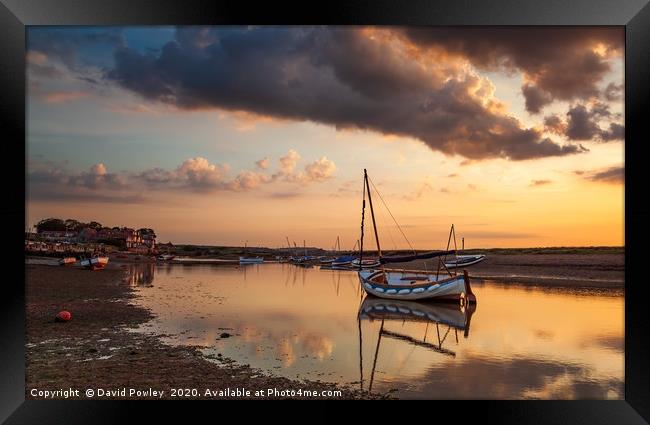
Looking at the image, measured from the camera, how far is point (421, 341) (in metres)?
12.2

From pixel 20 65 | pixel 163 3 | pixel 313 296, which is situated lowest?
pixel 313 296

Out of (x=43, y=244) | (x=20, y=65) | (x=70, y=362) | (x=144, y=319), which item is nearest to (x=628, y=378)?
(x=70, y=362)

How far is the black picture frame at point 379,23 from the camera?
5969 millimetres

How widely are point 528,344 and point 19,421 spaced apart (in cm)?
1150

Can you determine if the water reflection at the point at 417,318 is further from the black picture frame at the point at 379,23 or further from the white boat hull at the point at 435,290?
the black picture frame at the point at 379,23

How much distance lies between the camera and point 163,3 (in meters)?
6.25

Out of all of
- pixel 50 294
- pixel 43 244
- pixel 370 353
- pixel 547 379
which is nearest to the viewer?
pixel 547 379

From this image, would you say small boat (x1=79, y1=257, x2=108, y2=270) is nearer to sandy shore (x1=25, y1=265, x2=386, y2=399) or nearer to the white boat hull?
sandy shore (x1=25, y1=265, x2=386, y2=399)

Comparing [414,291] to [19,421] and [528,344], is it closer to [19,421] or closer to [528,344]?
[528,344]

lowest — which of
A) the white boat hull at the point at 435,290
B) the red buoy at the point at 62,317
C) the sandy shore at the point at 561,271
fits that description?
the sandy shore at the point at 561,271

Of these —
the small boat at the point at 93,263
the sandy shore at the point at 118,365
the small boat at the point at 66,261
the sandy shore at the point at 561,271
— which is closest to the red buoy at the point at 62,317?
the sandy shore at the point at 118,365

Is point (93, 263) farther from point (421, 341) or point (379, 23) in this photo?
point (379, 23)

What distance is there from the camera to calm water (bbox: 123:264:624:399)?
8578 mm

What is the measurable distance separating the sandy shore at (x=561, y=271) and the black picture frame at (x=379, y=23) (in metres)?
25.0
